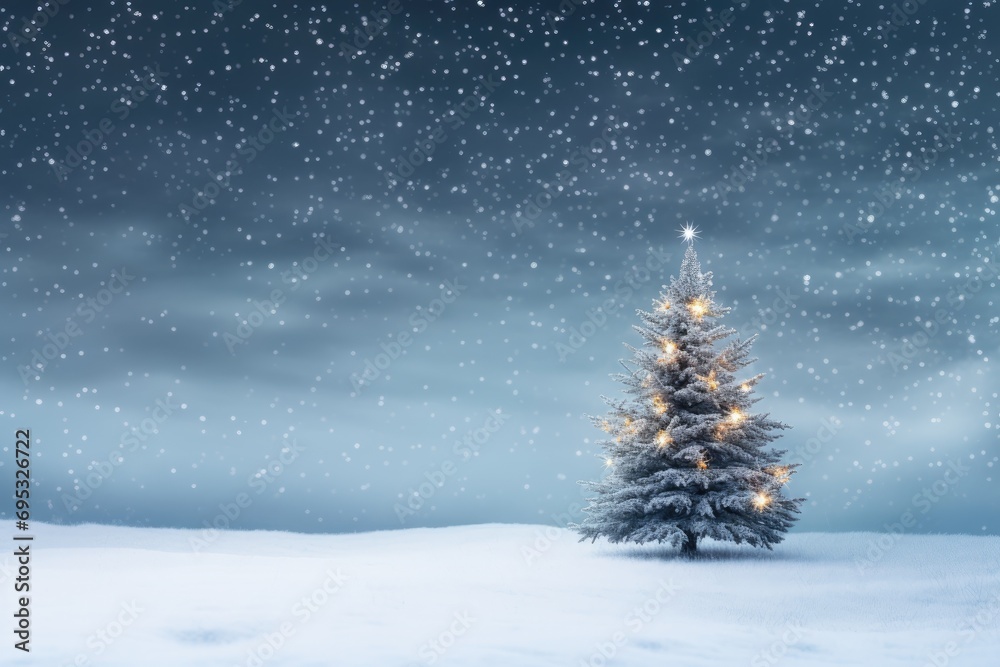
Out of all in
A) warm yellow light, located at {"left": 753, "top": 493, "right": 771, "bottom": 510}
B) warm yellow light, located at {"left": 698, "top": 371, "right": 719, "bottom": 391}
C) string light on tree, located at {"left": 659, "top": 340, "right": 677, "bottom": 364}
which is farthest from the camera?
string light on tree, located at {"left": 659, "top": 340, "right": 677, "bottom": 364}

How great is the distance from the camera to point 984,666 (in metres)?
8.41

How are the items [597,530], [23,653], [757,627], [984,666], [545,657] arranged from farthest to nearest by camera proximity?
1. [597,530]
2. [757,627]
3. [984,666]
4. [545,657]
5. [23,653]

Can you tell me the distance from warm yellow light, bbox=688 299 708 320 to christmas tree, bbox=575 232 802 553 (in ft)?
0.09

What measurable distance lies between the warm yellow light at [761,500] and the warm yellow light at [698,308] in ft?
14.8

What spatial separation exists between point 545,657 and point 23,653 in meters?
5.04

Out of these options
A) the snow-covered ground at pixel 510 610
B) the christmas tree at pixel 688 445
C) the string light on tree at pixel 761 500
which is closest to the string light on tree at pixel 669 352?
the christmas tree at pixel 688 445

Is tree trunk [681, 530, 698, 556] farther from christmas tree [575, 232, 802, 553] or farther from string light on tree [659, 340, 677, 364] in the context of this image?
string light on tree [659, 340, 677, 364]

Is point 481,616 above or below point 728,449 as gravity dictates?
below

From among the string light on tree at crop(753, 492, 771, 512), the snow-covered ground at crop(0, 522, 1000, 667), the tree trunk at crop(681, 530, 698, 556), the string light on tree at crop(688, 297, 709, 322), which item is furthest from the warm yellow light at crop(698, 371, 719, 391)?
the snow-covered ground at crop(0, 522, 1000, 667)

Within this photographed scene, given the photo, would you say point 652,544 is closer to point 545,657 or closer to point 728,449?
point 728,449

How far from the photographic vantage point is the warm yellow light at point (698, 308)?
62.5 ft

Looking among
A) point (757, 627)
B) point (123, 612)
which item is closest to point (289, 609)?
point (123, 612)

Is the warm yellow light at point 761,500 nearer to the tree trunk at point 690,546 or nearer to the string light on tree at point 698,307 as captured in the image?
the tree trunk at point 690,546

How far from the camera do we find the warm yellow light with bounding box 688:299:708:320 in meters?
19.0
